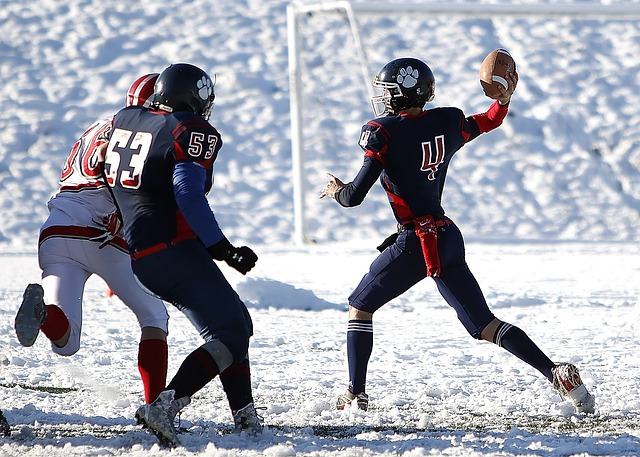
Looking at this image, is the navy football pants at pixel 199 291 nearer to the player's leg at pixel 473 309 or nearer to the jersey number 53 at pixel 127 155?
the jersey number 53 at pixel 127 155

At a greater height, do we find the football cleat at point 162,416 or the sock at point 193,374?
the sock at point 193,374

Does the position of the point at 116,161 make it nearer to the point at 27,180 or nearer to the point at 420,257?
the point at 420,257

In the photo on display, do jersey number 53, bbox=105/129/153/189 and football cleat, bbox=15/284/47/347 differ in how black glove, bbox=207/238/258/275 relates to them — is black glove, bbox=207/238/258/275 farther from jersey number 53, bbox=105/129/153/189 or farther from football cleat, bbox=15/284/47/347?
football cleat, bbox=15/284/47/347

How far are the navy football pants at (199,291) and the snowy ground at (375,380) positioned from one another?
1.42ft

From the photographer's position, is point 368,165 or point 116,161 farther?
point 368,165

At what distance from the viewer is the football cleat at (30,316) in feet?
12.6

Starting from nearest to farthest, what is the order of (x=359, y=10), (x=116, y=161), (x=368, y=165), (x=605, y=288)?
(x=116, y=161), (x=368, y=165), (x=605, y=288), (x=359, y=10)

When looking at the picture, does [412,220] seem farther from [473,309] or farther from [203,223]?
[203,223]

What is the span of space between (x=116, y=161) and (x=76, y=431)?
1191mm

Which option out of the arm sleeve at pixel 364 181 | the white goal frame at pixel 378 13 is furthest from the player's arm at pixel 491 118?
the white goal frame at pixel 378 13

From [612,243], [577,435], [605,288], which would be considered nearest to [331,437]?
[577,435]

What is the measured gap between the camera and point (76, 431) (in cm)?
415

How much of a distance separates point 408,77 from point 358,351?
1366mm

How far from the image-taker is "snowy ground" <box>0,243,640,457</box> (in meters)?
3.92
